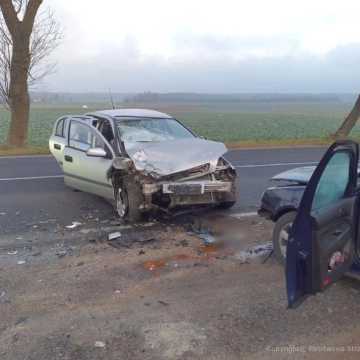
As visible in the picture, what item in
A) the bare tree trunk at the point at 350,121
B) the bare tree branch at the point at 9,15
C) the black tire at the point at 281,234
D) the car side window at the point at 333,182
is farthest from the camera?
the bare tree trunk at the point at 350,121

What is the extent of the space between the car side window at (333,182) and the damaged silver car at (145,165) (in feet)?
9.65

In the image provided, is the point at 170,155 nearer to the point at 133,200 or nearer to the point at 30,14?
the point at 133,200

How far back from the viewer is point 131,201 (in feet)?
19.5

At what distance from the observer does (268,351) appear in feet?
9.83

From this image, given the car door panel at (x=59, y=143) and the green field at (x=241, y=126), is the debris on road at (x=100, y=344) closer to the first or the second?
the car door panel at (x=59, y=143)

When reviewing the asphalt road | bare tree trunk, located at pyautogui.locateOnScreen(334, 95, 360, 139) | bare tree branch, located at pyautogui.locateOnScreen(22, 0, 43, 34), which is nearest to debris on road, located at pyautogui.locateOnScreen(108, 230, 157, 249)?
the asphalt road

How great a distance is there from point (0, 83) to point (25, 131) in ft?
7.38

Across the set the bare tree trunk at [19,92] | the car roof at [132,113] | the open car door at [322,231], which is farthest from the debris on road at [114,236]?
the bare tree trunk at [19,92]

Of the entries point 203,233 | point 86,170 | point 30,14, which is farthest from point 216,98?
point 203,233

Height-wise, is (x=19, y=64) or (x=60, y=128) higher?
(x=19, y=64)

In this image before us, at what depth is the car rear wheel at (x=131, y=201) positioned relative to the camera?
5.93m

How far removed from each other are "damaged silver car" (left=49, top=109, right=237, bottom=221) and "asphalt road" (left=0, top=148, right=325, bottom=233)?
0.39 m

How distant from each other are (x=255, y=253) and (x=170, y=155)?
1.93m

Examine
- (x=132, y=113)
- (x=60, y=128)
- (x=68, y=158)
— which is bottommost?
(x=68, y=158)
